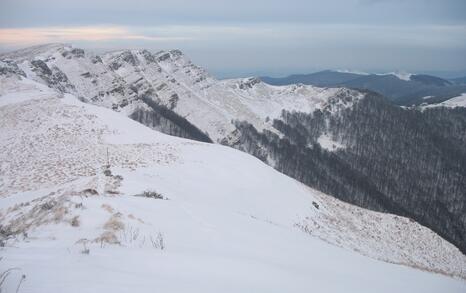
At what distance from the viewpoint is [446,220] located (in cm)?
18250

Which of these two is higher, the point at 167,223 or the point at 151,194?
the point at 167,223

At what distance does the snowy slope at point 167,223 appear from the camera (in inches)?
345

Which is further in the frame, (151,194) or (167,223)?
Result: (151,194)

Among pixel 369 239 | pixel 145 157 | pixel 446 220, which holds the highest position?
pixel 145 157

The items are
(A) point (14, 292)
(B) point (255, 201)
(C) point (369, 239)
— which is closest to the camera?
(A) point (14, 292)

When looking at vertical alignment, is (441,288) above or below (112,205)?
below

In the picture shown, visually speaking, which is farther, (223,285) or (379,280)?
(379,280)

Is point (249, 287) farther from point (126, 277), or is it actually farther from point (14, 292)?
point (14, 292)

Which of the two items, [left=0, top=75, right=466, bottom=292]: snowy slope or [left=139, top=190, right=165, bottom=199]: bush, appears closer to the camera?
[left=0, top=75, right=466, bottom=292]: snowy slope

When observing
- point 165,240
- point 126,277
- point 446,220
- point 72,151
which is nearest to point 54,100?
point 72,151

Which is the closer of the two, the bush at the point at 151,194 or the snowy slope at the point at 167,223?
the snowy slope at the point at 167,223

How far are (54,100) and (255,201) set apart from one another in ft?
103

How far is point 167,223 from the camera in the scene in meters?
13.4

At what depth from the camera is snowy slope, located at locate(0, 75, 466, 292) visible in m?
8.77
